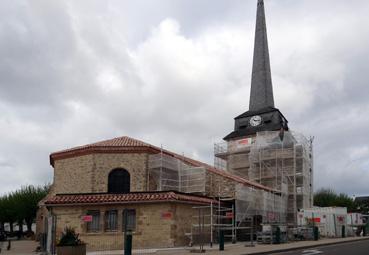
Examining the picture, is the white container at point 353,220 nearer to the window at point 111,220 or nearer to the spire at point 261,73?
the spire at point 261,73

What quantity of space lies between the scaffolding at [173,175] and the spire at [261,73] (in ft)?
111

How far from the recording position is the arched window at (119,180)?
3173 cm

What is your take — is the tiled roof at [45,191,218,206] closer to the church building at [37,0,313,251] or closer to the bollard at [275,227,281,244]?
the church building at [37,0,313,251]

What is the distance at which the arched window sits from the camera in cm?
3173

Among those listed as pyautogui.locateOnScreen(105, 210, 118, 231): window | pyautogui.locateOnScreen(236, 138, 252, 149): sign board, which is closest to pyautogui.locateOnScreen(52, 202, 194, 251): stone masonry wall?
pyautogui.locateOnScreen(105, 210, 118, 231): window

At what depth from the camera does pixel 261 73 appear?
6900 centimetres

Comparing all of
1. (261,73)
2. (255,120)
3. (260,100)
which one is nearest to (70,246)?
(255,120)

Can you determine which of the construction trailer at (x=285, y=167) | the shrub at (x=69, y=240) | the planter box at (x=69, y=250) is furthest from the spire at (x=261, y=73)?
the planter box at (x=69, y=250)

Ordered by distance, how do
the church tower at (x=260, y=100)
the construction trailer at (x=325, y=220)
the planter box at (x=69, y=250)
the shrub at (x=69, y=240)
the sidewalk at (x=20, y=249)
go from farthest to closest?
the church tower at (x=260, y=100) → the construction trailer at (x=325, y=220) → the sidewalk at (x=20, y=249) → the shrub at (x=69, y=240) → the planter box at (x=69, y=250)

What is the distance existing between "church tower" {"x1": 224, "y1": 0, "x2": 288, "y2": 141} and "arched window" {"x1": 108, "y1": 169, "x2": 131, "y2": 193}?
101 feet

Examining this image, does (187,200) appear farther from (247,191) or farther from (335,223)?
(335,223)

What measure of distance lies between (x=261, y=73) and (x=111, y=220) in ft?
153

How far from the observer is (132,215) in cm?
2731

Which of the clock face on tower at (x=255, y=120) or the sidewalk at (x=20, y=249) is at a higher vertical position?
the clock face on tower at (x=255, y=120)
